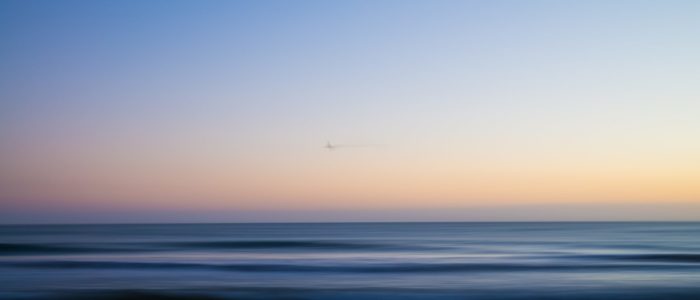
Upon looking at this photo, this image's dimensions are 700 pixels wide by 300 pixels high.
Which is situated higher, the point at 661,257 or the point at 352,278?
the point at 661,257

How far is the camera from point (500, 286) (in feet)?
65.1

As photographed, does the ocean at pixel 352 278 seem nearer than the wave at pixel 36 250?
Yes

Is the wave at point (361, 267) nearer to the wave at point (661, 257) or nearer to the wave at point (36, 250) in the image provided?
the wave at point (661, 257)

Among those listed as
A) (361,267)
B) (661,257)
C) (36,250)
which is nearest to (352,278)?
(361,267)

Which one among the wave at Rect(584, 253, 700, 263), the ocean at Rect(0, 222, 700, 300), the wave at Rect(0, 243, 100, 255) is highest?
the wave at Rect(0, 243, 100, 255)

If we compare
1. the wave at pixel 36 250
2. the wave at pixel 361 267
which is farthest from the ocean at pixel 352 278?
the wave at pixel 36 250

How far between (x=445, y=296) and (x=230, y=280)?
6445 millimetres

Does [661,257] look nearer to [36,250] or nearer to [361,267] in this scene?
[361,267]

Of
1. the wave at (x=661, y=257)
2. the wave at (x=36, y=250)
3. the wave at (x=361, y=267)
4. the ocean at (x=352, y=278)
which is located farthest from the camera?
the wave at (x=36, y=250)

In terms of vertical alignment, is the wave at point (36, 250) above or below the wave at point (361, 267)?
above

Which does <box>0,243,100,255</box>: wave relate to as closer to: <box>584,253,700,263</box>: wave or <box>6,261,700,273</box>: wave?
<box>6,261,700,273</box>: wave

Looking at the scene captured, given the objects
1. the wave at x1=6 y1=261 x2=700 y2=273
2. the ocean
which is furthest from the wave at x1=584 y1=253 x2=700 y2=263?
the wave at x1=6 y1=261 x2=700 y2=273

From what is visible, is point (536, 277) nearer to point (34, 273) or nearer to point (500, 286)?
point (500, 286)

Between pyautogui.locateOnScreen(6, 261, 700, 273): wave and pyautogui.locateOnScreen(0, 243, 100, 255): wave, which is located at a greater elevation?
pyautogui.locateOnScreen(0, 243, 100, 255): wave
